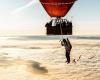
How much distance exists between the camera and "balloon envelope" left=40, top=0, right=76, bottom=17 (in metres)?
23.4

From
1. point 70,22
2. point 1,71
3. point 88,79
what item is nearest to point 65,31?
point 70,22

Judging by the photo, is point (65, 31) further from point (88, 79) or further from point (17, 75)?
point (17, 75)

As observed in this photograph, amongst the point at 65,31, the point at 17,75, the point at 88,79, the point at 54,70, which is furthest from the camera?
the point at 54,70

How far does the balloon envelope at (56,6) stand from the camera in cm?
2344

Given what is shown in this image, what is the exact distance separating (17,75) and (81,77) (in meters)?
5.79

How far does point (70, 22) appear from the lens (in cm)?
2220

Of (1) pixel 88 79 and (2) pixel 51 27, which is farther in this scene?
(1) pixel 88 79

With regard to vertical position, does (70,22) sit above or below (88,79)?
above

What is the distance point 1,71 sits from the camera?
117ft

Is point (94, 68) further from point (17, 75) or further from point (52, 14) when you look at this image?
point (52, 14)

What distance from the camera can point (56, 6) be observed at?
923 inches

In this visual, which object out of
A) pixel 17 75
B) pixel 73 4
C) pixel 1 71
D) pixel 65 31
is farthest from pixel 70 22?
pixel 1 71

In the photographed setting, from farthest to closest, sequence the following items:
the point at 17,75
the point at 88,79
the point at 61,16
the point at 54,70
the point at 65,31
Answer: the point at 54,70 < the point at 17,75 < the point at 88,79 < the point at 61,16 < the point at 65,31

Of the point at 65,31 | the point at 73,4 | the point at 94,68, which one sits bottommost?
the point at 94,68
